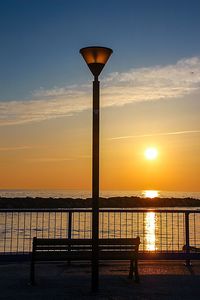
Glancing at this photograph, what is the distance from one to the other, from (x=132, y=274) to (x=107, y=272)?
79 cm

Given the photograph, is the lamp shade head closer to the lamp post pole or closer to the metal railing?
the lamp post pole


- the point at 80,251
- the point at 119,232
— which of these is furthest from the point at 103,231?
the point at 80,251

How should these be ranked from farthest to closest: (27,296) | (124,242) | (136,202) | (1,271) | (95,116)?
(136,202) < (1,271) < (124,242) < (95,116) < (27,296)

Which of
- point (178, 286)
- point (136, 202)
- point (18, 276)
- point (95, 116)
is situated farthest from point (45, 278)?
point (136, 202)

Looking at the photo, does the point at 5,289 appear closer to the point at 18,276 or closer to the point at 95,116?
the point at 18,276

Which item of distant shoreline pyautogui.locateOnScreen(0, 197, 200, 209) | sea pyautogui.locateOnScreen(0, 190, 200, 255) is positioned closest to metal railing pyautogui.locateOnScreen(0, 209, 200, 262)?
sea pyautogui.locateOnScreen(0, 190, 200, 255)

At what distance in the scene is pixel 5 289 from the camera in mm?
7863

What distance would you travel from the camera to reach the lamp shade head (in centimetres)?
798

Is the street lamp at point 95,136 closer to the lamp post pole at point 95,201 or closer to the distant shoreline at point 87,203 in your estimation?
the lamp post pole at point 95,201

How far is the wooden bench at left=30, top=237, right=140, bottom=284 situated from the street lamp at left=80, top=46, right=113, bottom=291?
75 centimetres

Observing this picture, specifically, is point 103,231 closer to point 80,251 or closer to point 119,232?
point 119,232

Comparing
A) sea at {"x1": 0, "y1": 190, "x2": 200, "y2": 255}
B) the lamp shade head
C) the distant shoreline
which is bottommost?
the distant shoreline

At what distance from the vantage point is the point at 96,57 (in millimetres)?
8039

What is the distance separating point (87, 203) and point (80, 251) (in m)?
70.6
